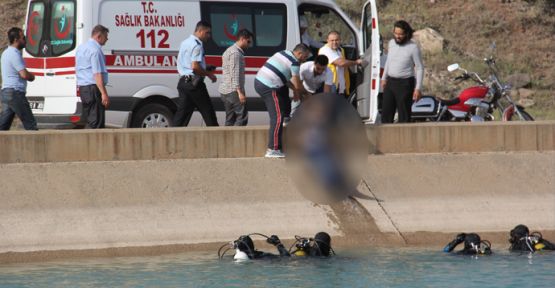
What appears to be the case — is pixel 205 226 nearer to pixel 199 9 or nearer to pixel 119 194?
pixel 119 194

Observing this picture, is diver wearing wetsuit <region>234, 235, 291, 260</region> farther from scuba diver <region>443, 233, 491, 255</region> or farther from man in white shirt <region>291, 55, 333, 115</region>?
man in white shirt <region>291, 55, 333, 115</region>

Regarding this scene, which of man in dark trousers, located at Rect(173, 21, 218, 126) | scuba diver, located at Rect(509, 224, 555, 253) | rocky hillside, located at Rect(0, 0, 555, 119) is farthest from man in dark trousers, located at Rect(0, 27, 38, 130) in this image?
rocky hillside, located at Rect(0, 0, 555, 119)

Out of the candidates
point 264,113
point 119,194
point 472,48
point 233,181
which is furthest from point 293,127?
point 472,48

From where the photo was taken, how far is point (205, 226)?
13031 mm

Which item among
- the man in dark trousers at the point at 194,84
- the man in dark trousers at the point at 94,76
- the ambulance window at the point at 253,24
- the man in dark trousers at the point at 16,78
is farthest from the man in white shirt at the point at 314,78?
the man in dark trousers at the point at 16,78

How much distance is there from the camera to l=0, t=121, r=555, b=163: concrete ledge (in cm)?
1328

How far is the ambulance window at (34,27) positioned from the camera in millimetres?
18359

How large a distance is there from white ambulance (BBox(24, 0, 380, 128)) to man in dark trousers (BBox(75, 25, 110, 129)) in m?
2.52

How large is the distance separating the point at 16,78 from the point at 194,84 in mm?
2151

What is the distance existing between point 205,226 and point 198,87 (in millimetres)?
2907

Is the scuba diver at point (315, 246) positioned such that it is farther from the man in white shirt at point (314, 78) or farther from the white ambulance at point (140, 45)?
the white ambulance at point (140, 45)

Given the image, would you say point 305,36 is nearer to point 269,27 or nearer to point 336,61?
point 269,27

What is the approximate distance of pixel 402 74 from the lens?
15.3 metres

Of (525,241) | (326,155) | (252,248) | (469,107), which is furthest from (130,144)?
(469,107)
